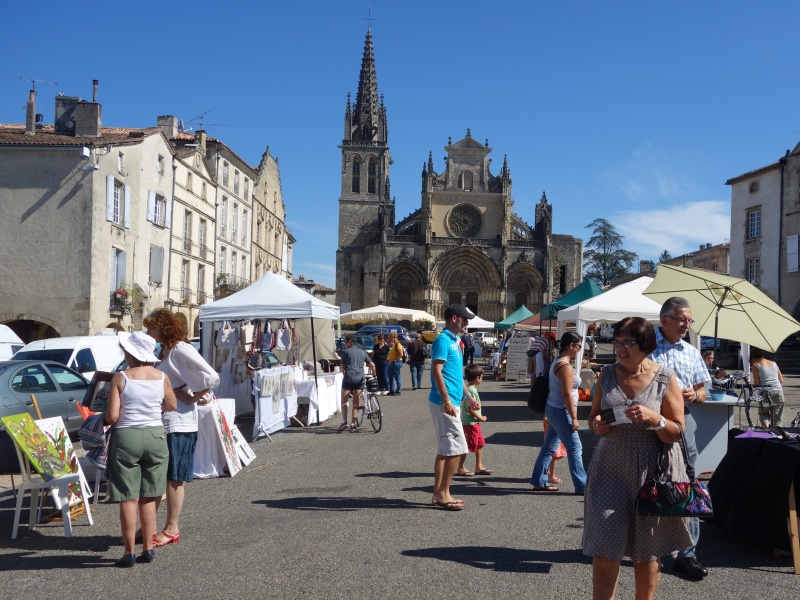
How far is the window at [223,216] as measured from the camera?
112 ft

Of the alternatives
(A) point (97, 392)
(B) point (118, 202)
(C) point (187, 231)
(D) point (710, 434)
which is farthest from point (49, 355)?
(C) point (187, 231)

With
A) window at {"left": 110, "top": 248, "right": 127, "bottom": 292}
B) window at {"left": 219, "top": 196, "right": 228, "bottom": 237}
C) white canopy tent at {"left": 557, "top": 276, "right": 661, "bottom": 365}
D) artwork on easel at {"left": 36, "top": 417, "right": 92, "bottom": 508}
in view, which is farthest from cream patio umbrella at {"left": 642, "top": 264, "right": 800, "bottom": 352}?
window at {"left": 219, "top": 196, "right": 228, "bottom": 237}

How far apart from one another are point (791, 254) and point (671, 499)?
107 ft

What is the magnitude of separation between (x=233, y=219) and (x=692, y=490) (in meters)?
34.5

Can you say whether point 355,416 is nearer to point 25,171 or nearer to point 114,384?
point 114,384

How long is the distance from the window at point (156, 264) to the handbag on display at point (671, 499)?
2501 cm

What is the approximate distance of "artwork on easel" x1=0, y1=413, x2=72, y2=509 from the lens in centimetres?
545

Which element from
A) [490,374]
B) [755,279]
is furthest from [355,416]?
[755,279]

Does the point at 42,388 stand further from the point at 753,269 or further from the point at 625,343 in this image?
the point at 753,269

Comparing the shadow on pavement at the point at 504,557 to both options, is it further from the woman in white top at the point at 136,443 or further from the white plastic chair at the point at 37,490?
the white plastic chair at the point at 37,490

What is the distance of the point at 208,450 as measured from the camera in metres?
7.92

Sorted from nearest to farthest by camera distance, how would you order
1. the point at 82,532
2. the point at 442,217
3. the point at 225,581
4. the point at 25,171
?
the point at 225,581 → the point at 82,532 → the point at 25,171 → the point at 442,217

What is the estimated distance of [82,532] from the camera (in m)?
5.65

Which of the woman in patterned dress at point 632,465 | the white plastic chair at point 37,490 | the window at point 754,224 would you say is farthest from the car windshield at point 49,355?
the window at point 754,224
